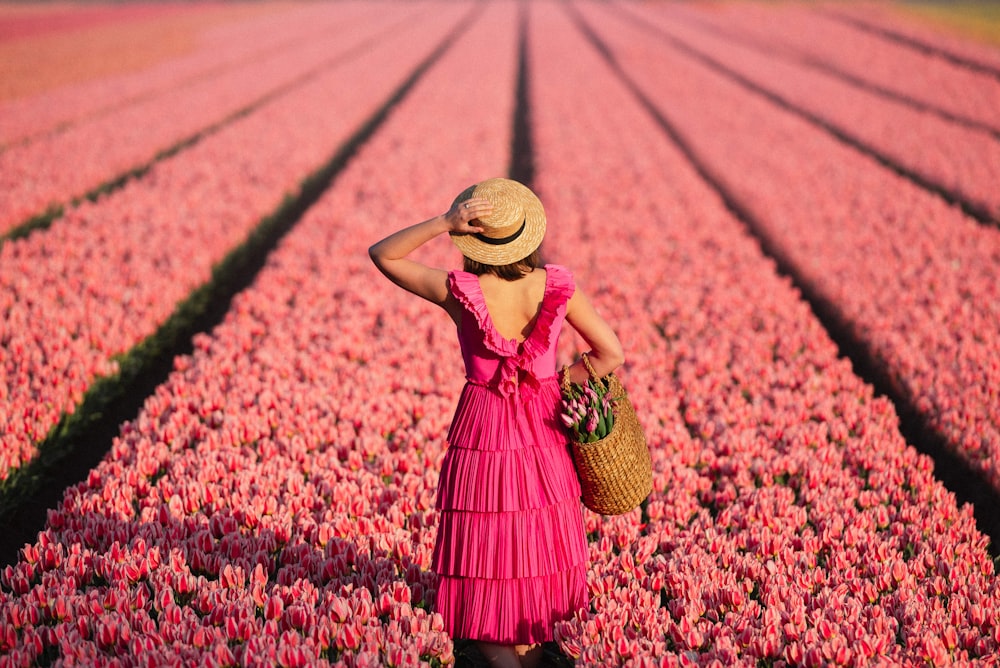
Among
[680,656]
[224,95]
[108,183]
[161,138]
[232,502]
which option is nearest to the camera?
[680,656]

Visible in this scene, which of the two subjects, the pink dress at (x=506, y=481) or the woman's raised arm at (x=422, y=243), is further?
the pink dress at (x=506, y=481)

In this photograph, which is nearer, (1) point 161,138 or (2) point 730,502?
(2) point 730,502

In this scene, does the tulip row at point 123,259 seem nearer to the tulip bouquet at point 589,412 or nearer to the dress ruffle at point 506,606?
the dress ruffle at point 506,606

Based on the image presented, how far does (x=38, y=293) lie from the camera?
812 centimetres

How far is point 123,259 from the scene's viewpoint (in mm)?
9484

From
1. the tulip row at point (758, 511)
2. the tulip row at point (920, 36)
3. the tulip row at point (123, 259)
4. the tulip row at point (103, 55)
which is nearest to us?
the tulip row at point (758, 511)

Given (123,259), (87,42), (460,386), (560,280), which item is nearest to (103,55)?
(87,42)

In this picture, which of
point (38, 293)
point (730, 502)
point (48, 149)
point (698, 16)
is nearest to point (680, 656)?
point (730, 502)

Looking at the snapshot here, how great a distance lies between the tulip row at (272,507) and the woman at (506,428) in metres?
0.34

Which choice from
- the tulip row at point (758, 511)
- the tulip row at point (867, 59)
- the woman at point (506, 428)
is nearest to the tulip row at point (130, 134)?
the tulip row at point (758, 511)

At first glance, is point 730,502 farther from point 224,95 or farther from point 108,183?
point 224,95

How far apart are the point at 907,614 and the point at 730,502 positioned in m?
1.33

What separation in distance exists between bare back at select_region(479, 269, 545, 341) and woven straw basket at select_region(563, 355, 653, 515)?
0.28 metres

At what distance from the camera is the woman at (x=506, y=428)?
10.8 ft
